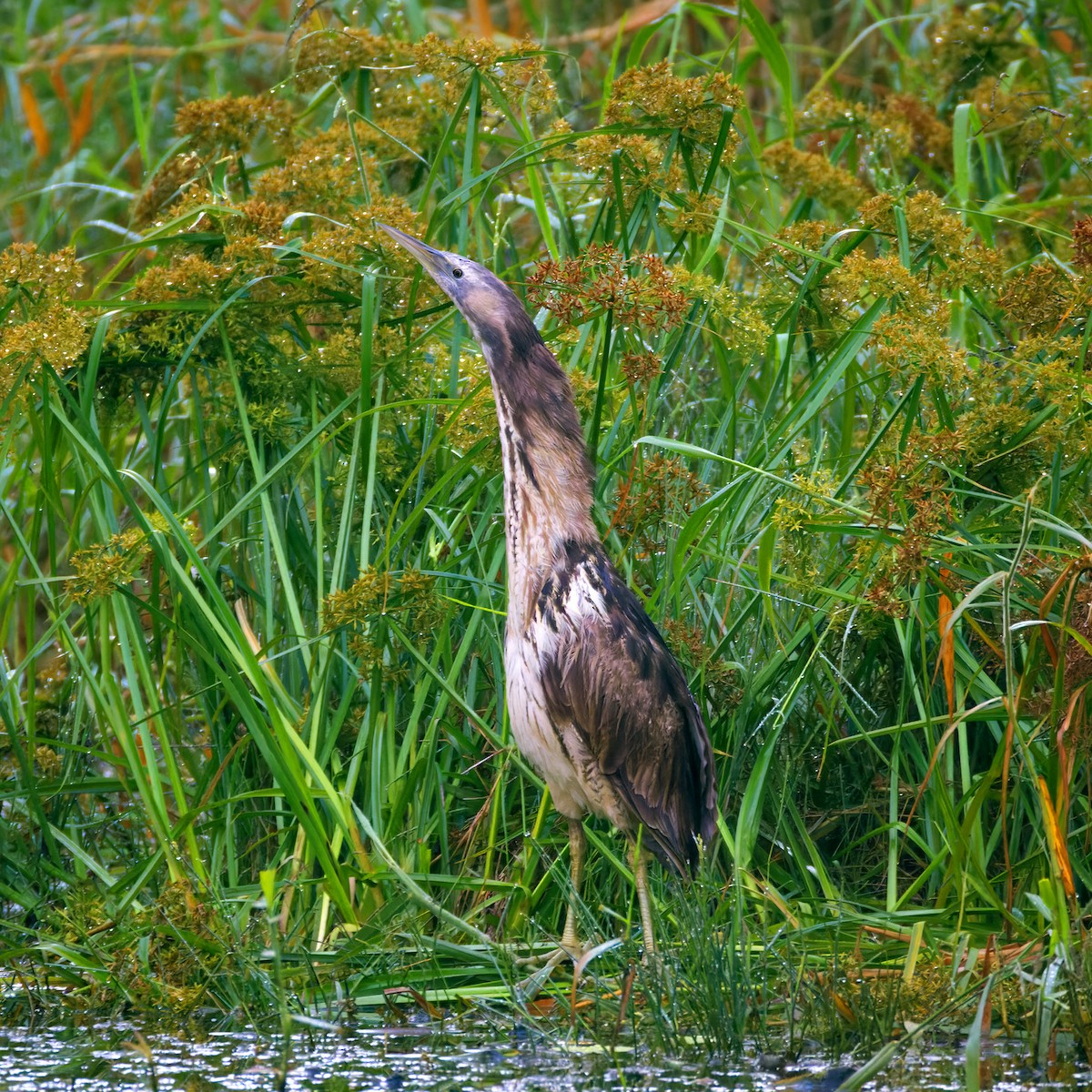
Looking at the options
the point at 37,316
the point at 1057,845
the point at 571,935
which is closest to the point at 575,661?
the point at 571,935

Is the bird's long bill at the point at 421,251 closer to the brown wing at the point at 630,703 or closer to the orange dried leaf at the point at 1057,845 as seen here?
the brown wing at the point at 630,703

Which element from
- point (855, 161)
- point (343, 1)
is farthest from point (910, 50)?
point (343, 1)

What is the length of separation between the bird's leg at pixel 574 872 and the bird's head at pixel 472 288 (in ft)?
4.03

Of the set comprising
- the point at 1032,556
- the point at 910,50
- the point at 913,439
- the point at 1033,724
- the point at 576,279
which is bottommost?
the point at 1033,724

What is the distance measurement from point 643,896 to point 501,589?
953 millimetres

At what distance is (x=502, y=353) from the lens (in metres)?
3.81

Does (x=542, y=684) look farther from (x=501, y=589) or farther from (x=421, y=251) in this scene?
(x=421, y=251)

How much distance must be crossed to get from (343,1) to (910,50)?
2465mm

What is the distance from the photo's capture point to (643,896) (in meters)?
3.53

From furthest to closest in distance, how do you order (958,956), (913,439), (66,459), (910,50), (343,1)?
(910,50), (343,1), (66,459), (913,439), (958,956)

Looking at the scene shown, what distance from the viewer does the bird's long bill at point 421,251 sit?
393 cm

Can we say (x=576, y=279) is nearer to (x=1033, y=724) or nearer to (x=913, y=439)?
(x=913, y=439)

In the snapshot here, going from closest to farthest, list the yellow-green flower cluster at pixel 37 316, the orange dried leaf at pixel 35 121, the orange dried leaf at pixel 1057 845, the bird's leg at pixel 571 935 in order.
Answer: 1. the orange dried leaf at pixel 1057 845
2. the bird's leg at pixel 571 935
3. the yellow-green flower cluster at pixel 37 316
4. the orange dried leaf at pixel 35 121

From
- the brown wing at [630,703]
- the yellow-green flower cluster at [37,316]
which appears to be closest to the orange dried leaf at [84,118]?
the yellow-green flower cluster at [37,316]
